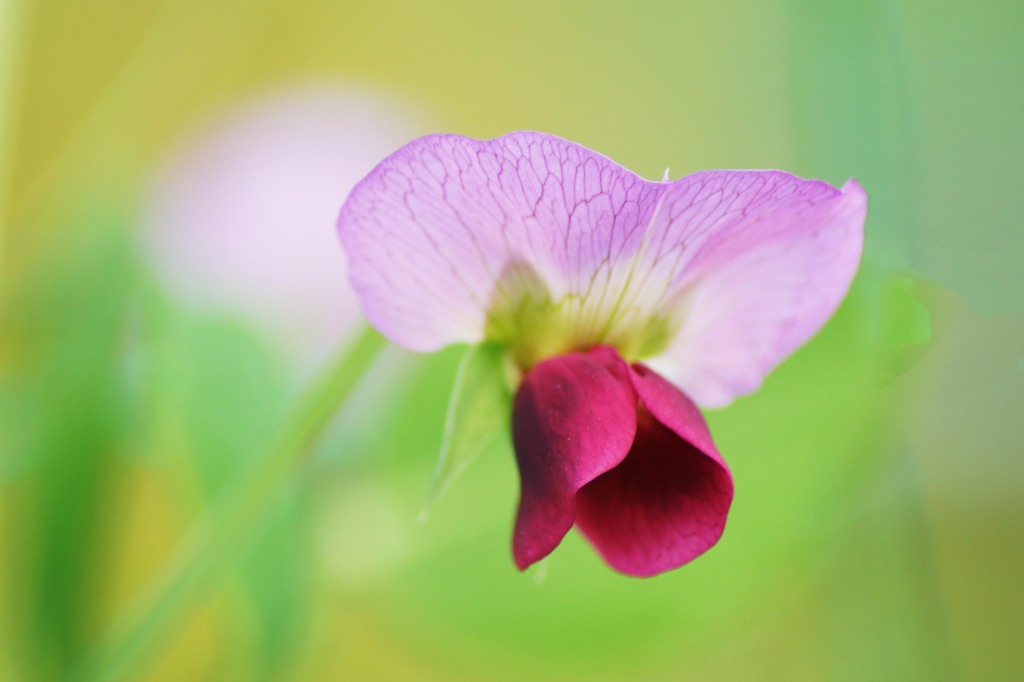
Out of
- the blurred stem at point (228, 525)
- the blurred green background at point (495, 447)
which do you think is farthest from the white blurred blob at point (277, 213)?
the blurred stem at point (228, 525)

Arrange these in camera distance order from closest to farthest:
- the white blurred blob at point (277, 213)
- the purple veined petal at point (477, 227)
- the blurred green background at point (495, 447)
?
the purple veined petal at point (477, 227) < the blurred green background at point (495, 447) < the white blurred blob at point (277, 213)

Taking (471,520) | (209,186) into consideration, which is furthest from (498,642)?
(209,186)

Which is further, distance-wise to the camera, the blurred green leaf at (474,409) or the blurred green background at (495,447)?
the blurred green background at (495,447)

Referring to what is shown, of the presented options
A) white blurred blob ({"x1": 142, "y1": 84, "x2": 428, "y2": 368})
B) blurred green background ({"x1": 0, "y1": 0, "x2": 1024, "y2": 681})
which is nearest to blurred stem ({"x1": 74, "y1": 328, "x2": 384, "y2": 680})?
blurred green background ({"x1": 0, "y1": 0, "x2": 1024, "y2": 681})

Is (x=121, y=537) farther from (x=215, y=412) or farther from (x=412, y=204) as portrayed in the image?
(x=412, y=204)

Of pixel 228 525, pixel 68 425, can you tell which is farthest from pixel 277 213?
pixel 228 525

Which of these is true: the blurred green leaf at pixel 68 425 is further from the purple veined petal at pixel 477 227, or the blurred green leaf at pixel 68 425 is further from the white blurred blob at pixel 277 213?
the purple veined petal at pixel 477 227
